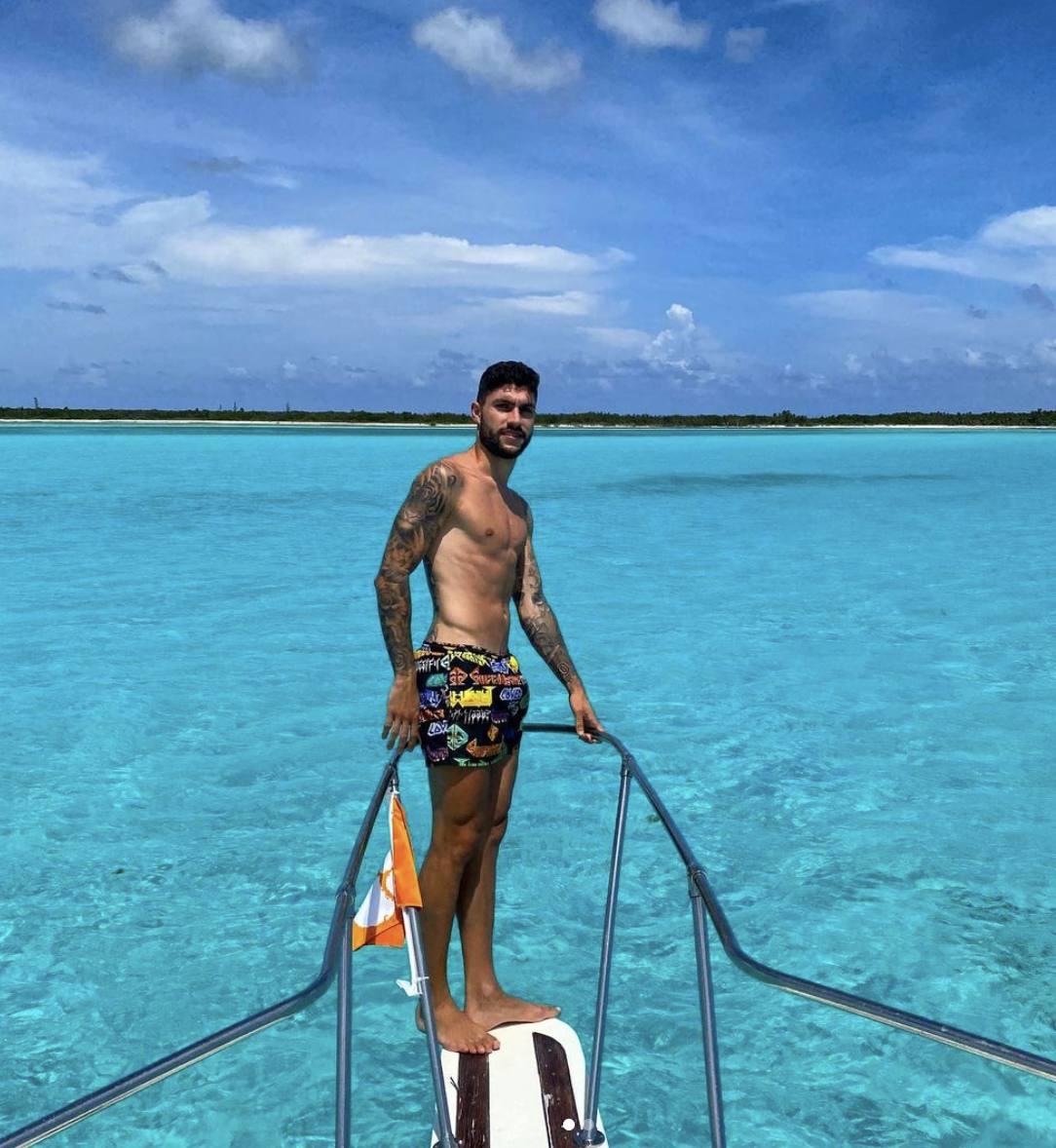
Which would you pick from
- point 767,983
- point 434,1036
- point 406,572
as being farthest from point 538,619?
point 767,983

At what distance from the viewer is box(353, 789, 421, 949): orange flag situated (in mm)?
2701

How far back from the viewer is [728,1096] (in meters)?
3.70

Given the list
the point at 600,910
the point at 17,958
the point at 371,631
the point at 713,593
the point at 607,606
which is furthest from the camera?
the point at 713,593

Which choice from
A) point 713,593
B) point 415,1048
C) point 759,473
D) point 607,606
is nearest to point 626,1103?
point 415,1048

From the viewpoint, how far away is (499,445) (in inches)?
123

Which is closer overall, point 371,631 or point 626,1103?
point 626,1103

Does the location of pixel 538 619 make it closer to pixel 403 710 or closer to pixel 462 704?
pixel 462 704

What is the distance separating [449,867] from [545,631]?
92 centimetres

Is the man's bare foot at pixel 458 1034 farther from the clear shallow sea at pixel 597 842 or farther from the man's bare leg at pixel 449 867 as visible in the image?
the clear shallow sea at pixel 597 842

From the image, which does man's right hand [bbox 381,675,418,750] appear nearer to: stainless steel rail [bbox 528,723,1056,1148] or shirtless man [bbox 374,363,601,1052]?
shirtless man [bbox 374,363,601,1052]

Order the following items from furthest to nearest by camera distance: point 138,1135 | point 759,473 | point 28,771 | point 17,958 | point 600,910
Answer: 1. point 759,473
2. point 28,771
3. point 600,910
4. point 17,958
5. point 138,1135

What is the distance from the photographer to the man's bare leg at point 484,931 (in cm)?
328

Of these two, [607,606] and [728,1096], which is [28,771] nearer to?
[728,1096]

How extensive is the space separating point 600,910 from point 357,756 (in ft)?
9.14
